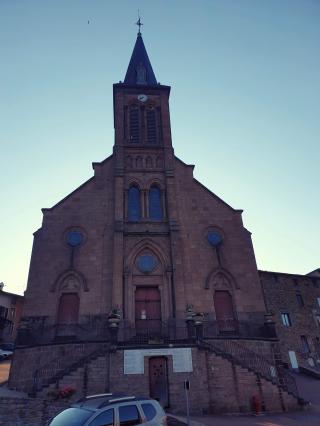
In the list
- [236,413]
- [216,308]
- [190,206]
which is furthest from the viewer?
[190,206]

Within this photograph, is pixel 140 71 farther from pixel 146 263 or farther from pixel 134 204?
pixel 146 263

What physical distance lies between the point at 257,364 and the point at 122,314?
8.18m

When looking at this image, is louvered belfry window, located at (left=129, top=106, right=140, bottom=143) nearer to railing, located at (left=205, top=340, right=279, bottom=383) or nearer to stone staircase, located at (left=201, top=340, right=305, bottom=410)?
railing, located at (left=205, top=340, right=279, bottom=383)

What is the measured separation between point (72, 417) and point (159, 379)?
9852 millimetres

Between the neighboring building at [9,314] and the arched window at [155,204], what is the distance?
74.9ft

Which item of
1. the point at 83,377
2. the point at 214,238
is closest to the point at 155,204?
the point at 214,238

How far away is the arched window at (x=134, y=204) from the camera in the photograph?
24.1 meters

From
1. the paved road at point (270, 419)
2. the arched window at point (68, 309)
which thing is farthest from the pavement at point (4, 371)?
the paved road at point (270, 419)

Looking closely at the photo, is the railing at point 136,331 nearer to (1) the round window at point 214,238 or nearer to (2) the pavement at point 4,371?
(2) the pavement at point 4,371

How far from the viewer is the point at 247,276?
73.0 ft

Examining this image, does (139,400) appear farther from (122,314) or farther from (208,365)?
(122,314)

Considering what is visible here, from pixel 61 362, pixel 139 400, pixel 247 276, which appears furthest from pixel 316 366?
pixel 139 400

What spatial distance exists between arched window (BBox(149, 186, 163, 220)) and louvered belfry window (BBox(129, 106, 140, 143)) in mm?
5042

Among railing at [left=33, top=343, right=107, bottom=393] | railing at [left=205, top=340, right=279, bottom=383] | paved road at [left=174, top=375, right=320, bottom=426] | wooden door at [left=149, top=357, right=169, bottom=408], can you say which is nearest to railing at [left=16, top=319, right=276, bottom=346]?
railing at [left=33, top=343, right=107, bottom=393]
